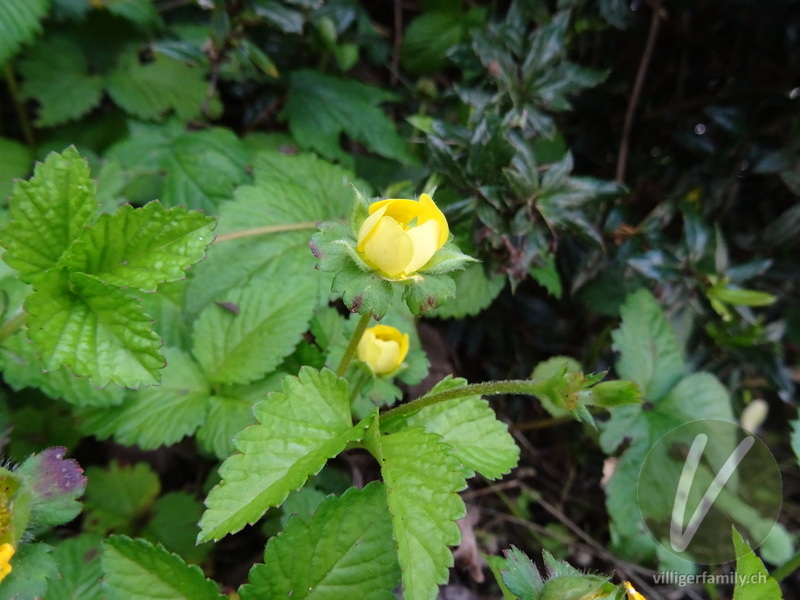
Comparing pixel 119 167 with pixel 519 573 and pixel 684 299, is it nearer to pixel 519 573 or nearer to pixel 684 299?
pixel 519 573

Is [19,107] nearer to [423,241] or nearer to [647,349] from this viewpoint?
[423,241]

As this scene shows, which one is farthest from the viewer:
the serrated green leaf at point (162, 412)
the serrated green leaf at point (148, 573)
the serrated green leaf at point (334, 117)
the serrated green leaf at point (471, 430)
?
the serrated green leaf at point (334, 117)

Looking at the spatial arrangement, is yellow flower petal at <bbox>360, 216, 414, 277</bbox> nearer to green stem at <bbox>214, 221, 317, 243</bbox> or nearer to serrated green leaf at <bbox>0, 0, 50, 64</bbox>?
green stem at <bbox>214, 221, 317, 243</bbox>

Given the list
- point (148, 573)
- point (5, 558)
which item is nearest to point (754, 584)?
point (148, 573)

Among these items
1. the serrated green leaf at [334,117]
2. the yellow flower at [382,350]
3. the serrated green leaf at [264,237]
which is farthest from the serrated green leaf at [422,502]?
the serrated green leaf at [334,117]

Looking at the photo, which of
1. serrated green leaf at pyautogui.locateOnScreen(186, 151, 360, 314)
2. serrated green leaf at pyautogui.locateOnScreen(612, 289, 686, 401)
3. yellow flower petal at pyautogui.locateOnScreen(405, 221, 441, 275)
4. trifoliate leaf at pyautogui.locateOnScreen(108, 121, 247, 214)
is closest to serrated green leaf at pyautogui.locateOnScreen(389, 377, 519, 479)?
yellow flower petal at pyautogui.locateOnScreen(405, 221, 441, 275)

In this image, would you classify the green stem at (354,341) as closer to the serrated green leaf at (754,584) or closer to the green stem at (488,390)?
the green stem at (488,390)
